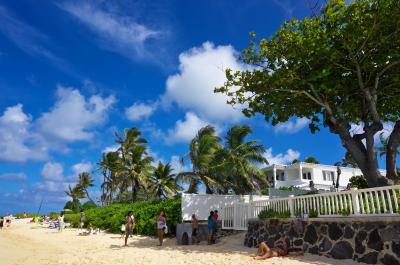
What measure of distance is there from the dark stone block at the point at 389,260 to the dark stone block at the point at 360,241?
27.9 inches

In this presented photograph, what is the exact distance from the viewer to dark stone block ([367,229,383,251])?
9.77m

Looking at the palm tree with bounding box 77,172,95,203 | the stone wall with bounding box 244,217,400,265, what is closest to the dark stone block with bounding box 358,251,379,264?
the stone wall with bounding box 244,217,400,265

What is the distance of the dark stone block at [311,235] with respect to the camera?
39.6 ft

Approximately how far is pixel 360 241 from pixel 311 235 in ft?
6.91

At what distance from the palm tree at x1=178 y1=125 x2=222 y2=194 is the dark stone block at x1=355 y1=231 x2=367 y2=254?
1538 cm

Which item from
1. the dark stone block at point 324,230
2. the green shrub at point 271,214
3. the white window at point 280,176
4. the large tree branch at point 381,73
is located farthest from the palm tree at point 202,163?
the white window at point 280,176

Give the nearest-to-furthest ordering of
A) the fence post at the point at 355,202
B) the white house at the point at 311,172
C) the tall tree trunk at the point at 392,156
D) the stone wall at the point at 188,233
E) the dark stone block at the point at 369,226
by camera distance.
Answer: the dark stone block at the point at 369,226 < the fence post at the point at 355,202 < the tall tree trunk at the point at 392,156 < the stone wall at the point at 188,233 < the white house at the point at 311,172

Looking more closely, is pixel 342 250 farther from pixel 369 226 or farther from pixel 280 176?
pixel 280 176

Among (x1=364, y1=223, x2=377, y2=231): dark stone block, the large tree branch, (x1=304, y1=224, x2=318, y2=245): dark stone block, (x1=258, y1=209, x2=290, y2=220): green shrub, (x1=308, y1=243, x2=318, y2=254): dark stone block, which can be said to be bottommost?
(x1=308, y1=243, x2=318, y2=254): dark stone block

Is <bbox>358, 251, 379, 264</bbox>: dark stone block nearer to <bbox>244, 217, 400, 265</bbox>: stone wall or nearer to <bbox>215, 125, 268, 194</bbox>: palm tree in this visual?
<bbox>244, 217, 400, 265</bbox>: stone wall

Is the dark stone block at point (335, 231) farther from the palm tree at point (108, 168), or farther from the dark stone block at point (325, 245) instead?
the palm tree at point (108, 168)

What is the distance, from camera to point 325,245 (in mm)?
11516

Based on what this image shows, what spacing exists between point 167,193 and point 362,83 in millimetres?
23146

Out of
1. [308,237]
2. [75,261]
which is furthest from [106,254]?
[308,237]
